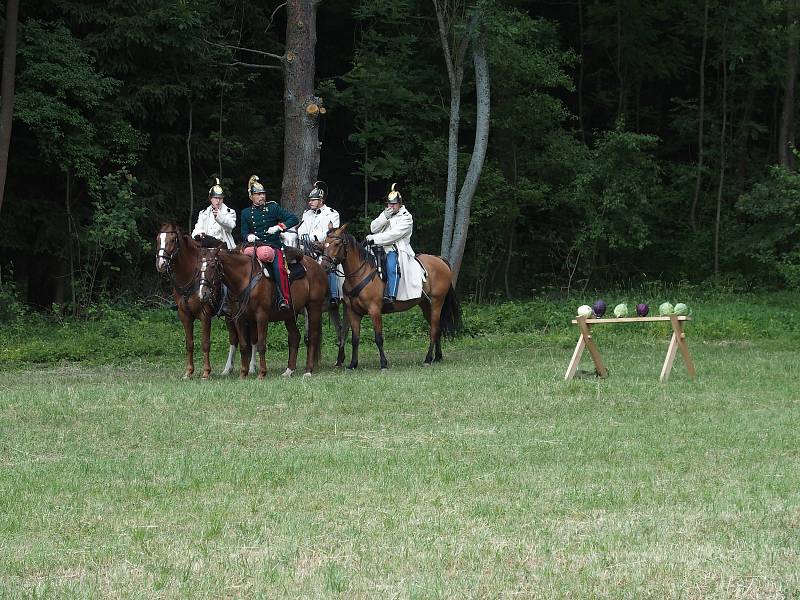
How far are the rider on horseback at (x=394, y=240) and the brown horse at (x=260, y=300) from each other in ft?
3.33

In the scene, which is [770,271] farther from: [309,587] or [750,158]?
[309,587]

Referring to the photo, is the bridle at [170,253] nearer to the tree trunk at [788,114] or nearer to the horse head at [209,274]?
the horse head at [209,274]

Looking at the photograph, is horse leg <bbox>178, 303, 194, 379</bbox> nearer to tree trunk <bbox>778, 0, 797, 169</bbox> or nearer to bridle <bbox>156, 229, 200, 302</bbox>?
bridle <bbox>156, 229, 200, 302</bbox>

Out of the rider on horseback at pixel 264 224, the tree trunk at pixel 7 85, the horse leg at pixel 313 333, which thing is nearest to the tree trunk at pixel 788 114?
the horse leg at pixel 313 333

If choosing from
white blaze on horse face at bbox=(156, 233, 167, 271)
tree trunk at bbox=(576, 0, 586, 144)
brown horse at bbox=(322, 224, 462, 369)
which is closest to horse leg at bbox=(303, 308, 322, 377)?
brown horse at bbox=(322, 224, 462, 369)

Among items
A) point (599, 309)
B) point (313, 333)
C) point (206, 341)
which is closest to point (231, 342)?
point (206, 341)

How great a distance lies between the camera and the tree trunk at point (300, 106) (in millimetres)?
23672

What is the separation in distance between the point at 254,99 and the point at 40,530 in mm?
24136

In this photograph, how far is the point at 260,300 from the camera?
1597 cm

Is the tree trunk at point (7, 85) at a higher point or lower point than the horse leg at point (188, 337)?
higher

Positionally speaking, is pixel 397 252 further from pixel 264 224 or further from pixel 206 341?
pixel 206 341

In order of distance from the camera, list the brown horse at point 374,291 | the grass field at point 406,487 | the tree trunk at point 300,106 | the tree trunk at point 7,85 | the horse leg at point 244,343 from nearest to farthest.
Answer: the grass field at point 406,487
the horse leg at point 244,343
the brown horse at point 374,291
the tree trunk at point 7,85
the tree trunk at point 300,106

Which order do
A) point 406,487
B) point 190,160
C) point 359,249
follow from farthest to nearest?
point 190,160, point 359,249, point 406,487

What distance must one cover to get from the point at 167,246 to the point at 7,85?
9.18m
